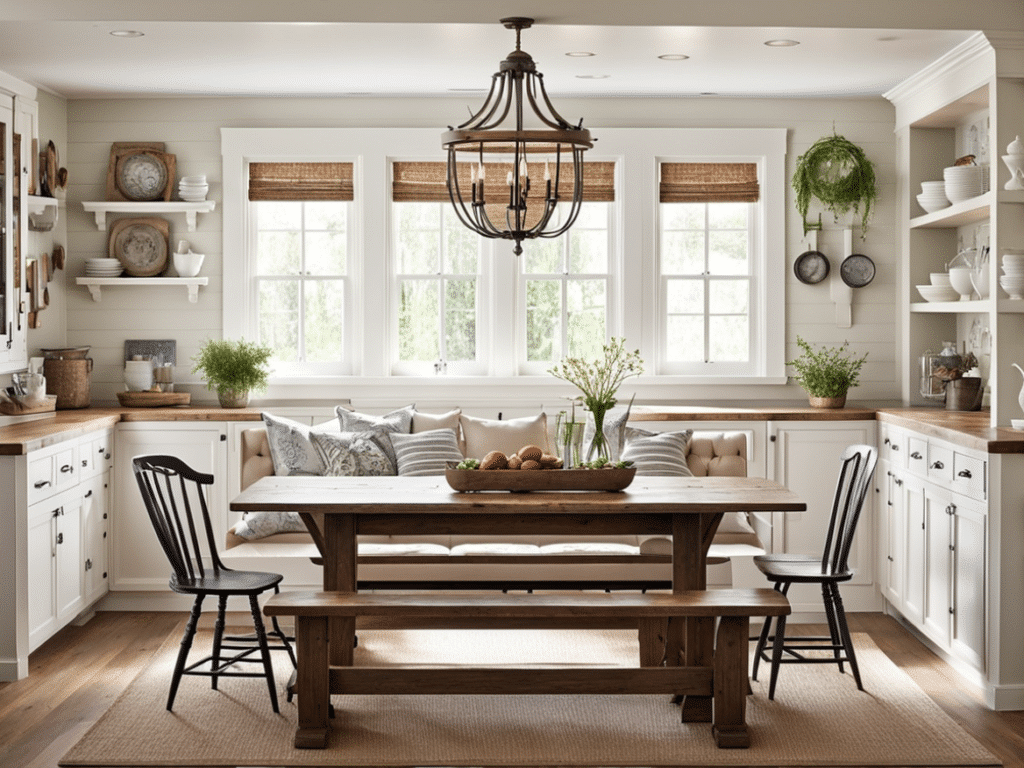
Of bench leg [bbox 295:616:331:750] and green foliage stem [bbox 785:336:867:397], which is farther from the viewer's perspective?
green foliage stem [bbox 785:336:867:397]

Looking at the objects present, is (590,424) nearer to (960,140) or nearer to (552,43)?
(552,43)

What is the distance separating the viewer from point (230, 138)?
6469 millimetres

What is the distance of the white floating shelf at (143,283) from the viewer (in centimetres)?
641

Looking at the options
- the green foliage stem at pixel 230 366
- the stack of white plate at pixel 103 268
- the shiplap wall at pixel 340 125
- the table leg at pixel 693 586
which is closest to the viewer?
the table leg at pixel 693 586

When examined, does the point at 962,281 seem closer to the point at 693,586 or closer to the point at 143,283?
the point at 693,586

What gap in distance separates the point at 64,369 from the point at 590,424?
275 centimetres

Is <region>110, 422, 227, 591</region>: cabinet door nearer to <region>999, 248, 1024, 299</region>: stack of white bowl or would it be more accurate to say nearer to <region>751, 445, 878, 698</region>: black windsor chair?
<region>751, 445, 878, 698</region>: black windsor chair

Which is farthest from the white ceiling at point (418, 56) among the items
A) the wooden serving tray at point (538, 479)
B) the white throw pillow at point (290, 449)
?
the wooden serving tray at point (538, 479)

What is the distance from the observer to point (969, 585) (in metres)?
4.75

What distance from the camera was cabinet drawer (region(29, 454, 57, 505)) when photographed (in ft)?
16.2

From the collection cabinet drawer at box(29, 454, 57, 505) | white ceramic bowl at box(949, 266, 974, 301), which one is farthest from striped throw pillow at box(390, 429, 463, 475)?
white ceramic bowl at box(949, 266, 974, 301)

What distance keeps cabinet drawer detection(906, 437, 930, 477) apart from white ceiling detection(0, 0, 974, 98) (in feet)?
5.79

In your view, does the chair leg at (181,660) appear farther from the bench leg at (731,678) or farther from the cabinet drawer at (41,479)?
the bench leg at (731,678)

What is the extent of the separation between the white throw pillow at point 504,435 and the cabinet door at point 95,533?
1.83 m
